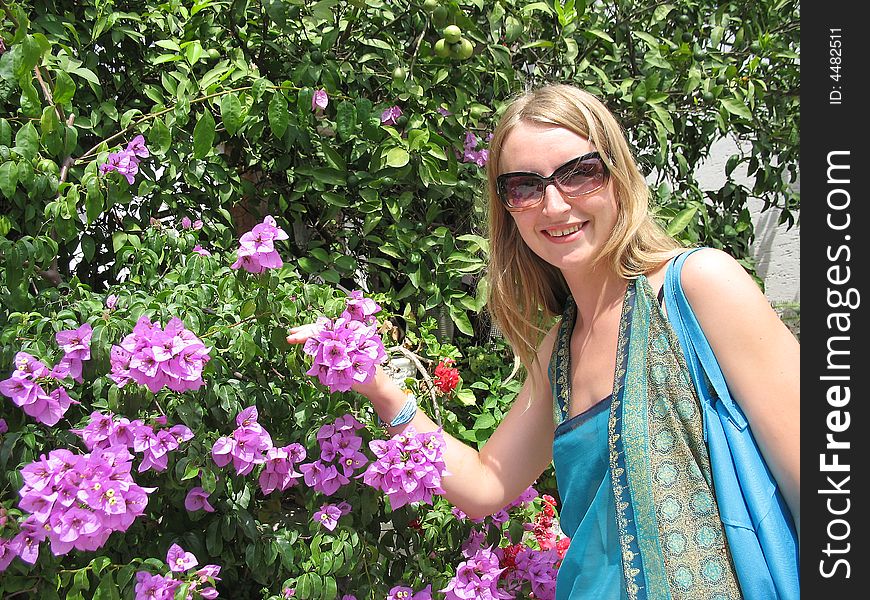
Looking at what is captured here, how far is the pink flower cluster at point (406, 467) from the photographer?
1653 millimetres

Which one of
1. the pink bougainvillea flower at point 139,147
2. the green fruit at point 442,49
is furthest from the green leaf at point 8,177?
the green fruit at point 442,49

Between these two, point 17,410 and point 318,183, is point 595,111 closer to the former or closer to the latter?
point 318,183

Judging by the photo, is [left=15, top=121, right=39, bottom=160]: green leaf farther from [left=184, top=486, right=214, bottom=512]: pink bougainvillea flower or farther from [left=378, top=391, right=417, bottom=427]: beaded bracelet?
[left=378, top=391, right=417, bottom=427]: beaded bracelet

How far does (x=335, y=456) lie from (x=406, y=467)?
17cm

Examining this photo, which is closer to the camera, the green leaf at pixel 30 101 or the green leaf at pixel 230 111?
the green leaf at pixel 30 101

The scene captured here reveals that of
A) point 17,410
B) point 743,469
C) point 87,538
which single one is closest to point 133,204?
point 17,410

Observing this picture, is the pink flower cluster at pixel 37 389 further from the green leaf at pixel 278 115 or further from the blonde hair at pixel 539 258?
the blonde hair at pixel 539 258

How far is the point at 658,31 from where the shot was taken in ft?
9.37

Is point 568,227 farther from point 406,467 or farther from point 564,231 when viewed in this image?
point 406,467

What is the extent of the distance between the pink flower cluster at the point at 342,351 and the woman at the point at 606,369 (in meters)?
0.06

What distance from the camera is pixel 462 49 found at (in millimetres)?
2340

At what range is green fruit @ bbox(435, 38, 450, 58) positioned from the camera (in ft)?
7.60

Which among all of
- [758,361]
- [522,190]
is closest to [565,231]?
[522,190]
